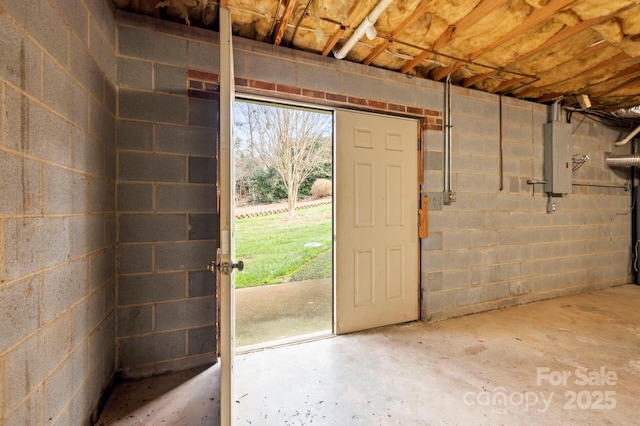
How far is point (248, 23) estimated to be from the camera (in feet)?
6.84

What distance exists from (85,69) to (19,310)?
1.17m

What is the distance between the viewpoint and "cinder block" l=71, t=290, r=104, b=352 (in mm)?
1352

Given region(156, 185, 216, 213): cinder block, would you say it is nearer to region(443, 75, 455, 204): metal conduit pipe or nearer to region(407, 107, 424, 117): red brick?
region(407, 107, 424, 117): red brick

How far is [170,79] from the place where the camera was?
2.01 m

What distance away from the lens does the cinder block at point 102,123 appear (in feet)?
5.06

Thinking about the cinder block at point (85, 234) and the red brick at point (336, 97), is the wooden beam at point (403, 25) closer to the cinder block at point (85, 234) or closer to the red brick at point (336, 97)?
the red brick at point (336, 97)

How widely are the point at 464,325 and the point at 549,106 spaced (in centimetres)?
293

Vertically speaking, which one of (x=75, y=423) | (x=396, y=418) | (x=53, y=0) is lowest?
(x=396, y=418)

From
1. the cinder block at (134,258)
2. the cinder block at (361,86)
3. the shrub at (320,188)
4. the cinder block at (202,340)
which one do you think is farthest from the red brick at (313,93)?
the shrub at (320,188)

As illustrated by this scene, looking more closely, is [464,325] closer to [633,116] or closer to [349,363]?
[349,363]

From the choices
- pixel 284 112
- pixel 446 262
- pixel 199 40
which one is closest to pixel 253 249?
pixel 284 112

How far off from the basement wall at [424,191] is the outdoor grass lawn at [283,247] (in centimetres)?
315

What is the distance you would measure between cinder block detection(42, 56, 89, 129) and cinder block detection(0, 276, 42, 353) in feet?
2.30

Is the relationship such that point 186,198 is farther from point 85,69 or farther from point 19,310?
point 19,310
